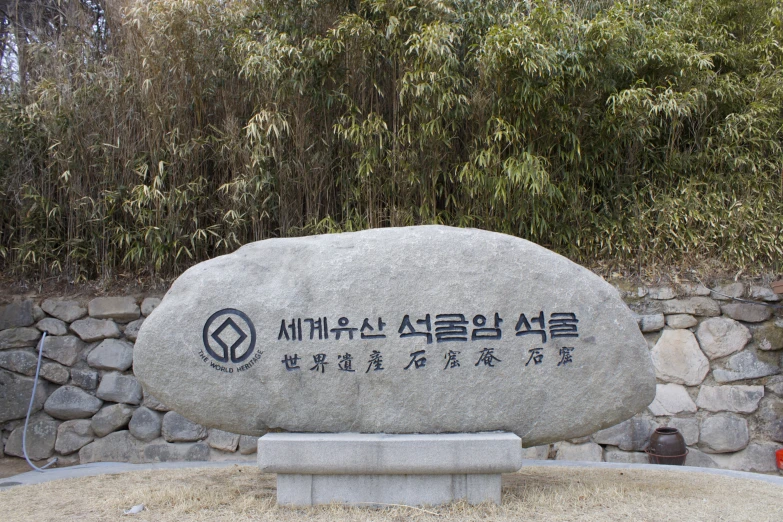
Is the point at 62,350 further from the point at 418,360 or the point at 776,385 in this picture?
the point at 776,385

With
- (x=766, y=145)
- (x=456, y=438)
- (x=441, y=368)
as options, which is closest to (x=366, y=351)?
(x=441, y=368)

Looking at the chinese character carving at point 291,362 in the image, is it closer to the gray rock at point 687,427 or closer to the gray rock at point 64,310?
the gray rock at point 64,310

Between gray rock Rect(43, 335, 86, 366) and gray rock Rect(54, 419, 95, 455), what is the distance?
51 cm

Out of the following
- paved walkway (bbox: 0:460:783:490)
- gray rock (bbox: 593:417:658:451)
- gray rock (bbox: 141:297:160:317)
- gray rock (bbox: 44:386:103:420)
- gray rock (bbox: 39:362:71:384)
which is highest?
gray rock (bbox: 141:297:160:317)

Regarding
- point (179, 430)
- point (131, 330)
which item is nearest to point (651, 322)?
point (179, 430)

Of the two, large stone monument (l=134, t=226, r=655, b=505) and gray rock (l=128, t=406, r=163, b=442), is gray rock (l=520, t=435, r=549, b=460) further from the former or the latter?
gray rock (l=128, t=406, r=163, b=442)

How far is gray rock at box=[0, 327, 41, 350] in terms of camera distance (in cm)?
509

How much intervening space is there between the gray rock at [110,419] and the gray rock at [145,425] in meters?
0.07

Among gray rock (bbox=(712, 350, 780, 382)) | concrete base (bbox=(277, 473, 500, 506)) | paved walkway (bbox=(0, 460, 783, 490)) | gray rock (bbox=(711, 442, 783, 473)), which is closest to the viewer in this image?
concrete base (bbox=(277, 473, 500, 506))

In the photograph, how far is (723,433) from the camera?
4.69 meters

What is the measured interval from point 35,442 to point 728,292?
19.2ft

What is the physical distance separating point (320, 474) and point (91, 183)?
3.73 m

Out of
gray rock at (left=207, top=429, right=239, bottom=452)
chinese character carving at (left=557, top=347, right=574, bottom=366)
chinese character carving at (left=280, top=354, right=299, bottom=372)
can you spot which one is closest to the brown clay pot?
chinese character carving at (left=557, top=347, right=574, bottom=366)

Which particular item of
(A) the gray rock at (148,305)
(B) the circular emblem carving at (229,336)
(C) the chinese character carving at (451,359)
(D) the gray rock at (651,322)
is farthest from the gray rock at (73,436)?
(D) the gray rock at (651,322)
